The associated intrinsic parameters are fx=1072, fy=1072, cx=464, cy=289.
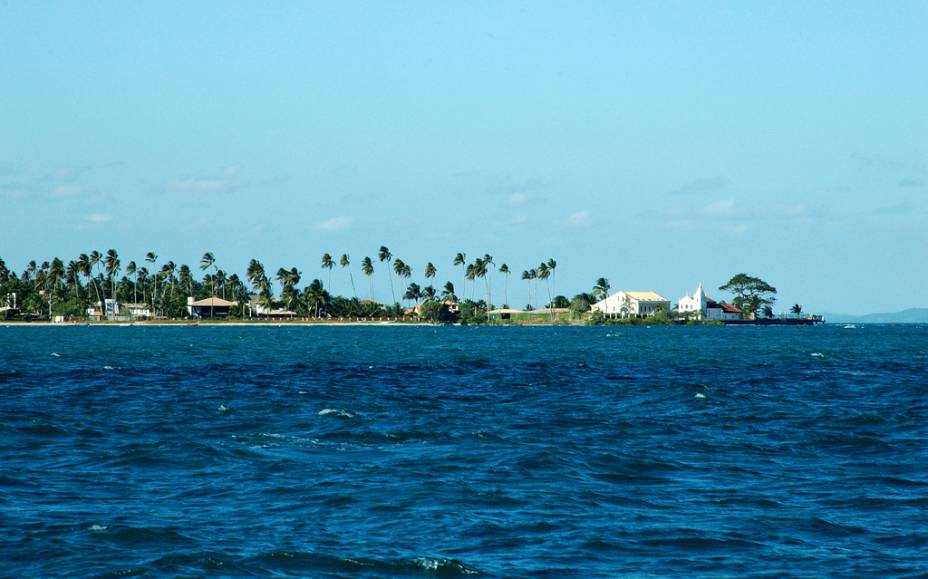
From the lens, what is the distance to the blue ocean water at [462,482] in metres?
20.2

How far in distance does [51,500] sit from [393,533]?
884cm

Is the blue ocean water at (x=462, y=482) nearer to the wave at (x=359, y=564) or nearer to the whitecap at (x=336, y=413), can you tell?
the wave at (x=359, y=564)

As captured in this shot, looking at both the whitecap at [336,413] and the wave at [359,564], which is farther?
the whitecap at [336,413]

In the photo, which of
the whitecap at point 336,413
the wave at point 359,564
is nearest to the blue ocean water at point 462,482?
the wave at point 359,564

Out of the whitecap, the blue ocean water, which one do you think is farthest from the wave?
the whitecap

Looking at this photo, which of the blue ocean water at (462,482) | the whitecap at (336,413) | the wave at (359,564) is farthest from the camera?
the whitecap at (336,413)

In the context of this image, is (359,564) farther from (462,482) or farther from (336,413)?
(336,413)

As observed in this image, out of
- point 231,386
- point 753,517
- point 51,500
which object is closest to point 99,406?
point 231,386

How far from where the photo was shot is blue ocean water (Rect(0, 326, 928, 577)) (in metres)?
20.2

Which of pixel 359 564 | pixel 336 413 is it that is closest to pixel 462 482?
pixel 359 564

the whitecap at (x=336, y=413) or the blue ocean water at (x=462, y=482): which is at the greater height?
the whitecap at (x=336, y=413)

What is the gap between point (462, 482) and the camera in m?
27.8

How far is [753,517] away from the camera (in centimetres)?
2362

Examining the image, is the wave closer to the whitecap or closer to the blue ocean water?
the blue ocean water
